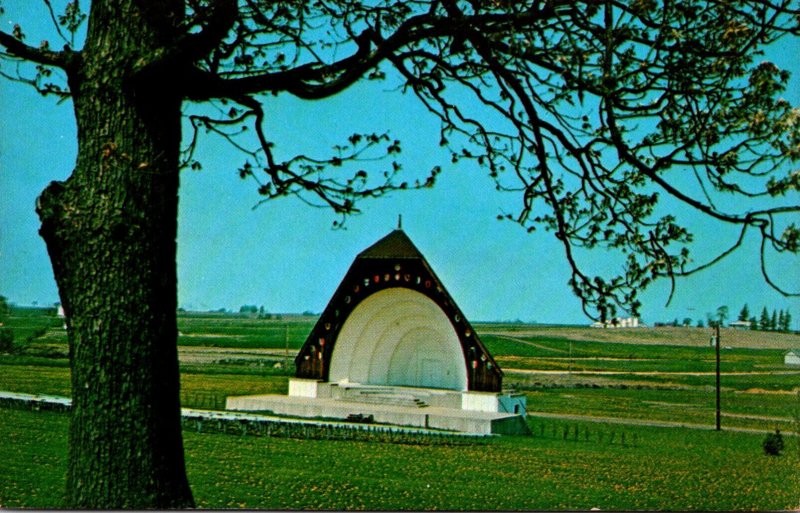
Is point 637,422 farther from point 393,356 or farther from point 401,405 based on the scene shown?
point 393,356

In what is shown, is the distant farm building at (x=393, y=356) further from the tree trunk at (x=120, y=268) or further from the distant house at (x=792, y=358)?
the tree trunk at (x=120, y=268)

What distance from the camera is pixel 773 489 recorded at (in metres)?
8.09

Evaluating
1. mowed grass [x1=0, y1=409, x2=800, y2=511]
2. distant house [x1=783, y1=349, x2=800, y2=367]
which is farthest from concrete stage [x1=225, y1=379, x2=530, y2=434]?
distant house [x1=783, y1=349, x2=800, y2=367]

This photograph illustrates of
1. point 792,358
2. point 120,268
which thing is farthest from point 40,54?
point 792,358

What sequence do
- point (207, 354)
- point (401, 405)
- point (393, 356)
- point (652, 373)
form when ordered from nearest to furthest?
point (207, 354)
point (652, 373)
point (401, 405)
point (393, 356)

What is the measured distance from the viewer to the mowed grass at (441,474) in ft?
24.3

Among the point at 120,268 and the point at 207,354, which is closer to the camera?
the point at 120,268

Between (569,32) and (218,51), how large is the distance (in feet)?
7.20

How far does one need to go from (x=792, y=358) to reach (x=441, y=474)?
3.82m

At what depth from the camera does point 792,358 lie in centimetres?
826

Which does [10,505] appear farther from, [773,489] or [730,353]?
[730,353]

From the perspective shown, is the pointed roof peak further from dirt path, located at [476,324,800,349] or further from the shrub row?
dirt path, located at [476,324,800,349]

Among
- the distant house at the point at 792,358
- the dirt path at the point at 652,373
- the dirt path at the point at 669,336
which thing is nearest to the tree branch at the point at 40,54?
the dirt path at the point at 669,336

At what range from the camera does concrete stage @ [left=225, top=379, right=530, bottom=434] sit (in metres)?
16.7
